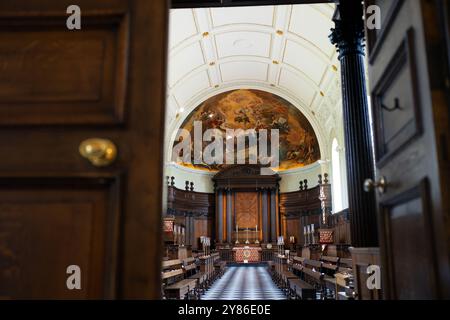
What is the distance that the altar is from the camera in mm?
21562

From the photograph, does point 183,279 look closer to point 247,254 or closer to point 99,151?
point 99,151

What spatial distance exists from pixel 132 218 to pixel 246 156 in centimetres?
2188

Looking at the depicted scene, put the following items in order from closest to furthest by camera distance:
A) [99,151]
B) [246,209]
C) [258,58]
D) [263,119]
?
A: [99,151]
[258,58]
[263,119]
[246,209]

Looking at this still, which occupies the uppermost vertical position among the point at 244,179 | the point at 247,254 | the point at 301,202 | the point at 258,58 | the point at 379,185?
the point at 258,58

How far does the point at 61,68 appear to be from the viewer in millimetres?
1604

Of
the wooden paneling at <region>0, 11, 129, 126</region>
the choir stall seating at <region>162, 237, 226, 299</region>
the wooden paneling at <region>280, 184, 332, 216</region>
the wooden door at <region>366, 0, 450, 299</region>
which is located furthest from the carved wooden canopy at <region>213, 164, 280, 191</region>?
the wooden paneling at <region>0, 11, 129, 126</region>

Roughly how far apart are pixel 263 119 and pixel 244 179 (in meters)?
3.86

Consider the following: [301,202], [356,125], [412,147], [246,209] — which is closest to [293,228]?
[301,202]

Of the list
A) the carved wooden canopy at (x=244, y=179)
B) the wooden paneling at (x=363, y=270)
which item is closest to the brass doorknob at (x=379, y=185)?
the wooden paneling at (x=363, y=270)

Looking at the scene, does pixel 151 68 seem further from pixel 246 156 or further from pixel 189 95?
pixel 246 156

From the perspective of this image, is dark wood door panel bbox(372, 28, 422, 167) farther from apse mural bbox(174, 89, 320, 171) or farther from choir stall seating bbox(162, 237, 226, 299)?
apse mural bbox(174, 89, 320, 171)

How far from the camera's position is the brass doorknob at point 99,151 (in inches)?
55.3

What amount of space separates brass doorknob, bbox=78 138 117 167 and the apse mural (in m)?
19.0
